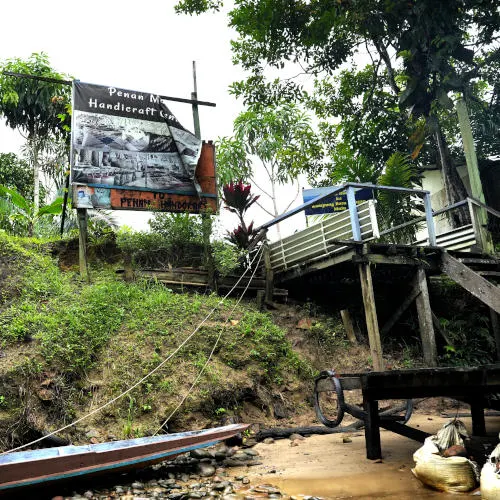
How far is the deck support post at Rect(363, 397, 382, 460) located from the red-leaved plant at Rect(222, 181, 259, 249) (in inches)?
250

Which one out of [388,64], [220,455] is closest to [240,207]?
[220,455]

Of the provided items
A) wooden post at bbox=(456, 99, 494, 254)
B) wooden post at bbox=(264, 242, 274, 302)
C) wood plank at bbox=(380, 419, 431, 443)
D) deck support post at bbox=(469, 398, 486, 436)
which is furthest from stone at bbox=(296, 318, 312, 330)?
deck support post at bbox=(469, 398, 486, 436)

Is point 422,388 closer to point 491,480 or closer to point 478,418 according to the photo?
point 478,418

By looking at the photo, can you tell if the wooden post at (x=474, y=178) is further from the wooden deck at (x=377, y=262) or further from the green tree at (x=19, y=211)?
the green tree at (x=19, y=211)

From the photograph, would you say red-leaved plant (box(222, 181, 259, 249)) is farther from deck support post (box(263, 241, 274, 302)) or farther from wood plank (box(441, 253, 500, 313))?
wood plank (box(441, 253, 500, 313))

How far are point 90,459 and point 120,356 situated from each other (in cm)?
311

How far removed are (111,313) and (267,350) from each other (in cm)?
284

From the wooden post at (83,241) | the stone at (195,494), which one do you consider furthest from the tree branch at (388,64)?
the stone at (195,494)

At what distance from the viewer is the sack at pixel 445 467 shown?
14.3ft

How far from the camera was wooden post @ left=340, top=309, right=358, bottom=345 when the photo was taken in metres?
10.6

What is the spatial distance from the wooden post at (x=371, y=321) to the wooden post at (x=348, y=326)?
1.58m

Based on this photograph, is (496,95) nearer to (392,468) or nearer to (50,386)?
(392,468)

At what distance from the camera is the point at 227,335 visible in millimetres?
8914

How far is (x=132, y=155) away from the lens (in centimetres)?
1063
